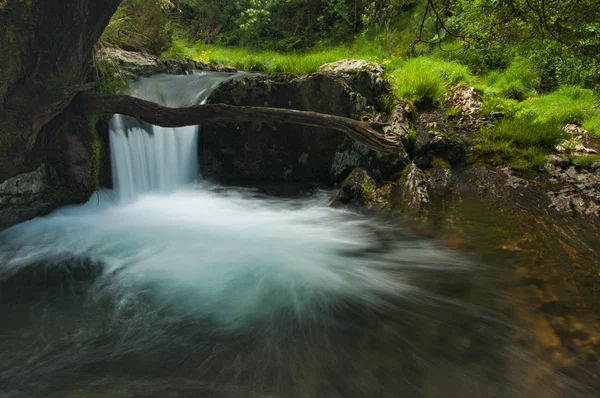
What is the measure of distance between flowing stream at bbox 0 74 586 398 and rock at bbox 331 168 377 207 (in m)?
0.31

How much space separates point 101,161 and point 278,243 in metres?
3.71

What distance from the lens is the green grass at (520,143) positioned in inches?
235

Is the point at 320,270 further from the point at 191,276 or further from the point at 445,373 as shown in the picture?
the point at 445,373

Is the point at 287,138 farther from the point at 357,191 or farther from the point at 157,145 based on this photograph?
the point at 157,145

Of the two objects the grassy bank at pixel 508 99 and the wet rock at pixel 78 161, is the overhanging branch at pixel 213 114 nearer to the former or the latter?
the wet rock at pixel 78 161

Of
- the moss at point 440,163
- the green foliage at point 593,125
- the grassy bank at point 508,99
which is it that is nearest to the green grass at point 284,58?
the grassy bank at point 508,99

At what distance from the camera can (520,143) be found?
6.18 metres

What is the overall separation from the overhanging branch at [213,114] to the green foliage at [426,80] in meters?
3.21

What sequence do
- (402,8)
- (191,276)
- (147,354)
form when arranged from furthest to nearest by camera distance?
(402,8), (191,276), (147,354)

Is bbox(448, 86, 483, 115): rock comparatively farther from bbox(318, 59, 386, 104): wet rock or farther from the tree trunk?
the tree trunk

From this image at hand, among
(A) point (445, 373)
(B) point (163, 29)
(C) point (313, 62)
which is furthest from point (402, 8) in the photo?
(A) point (445, 373)

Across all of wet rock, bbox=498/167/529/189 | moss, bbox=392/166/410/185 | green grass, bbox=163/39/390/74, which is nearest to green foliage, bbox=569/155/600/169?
wet rock, bbox=498/167/529/189

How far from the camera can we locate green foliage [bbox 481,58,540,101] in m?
7.66

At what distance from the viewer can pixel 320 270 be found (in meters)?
3.99
